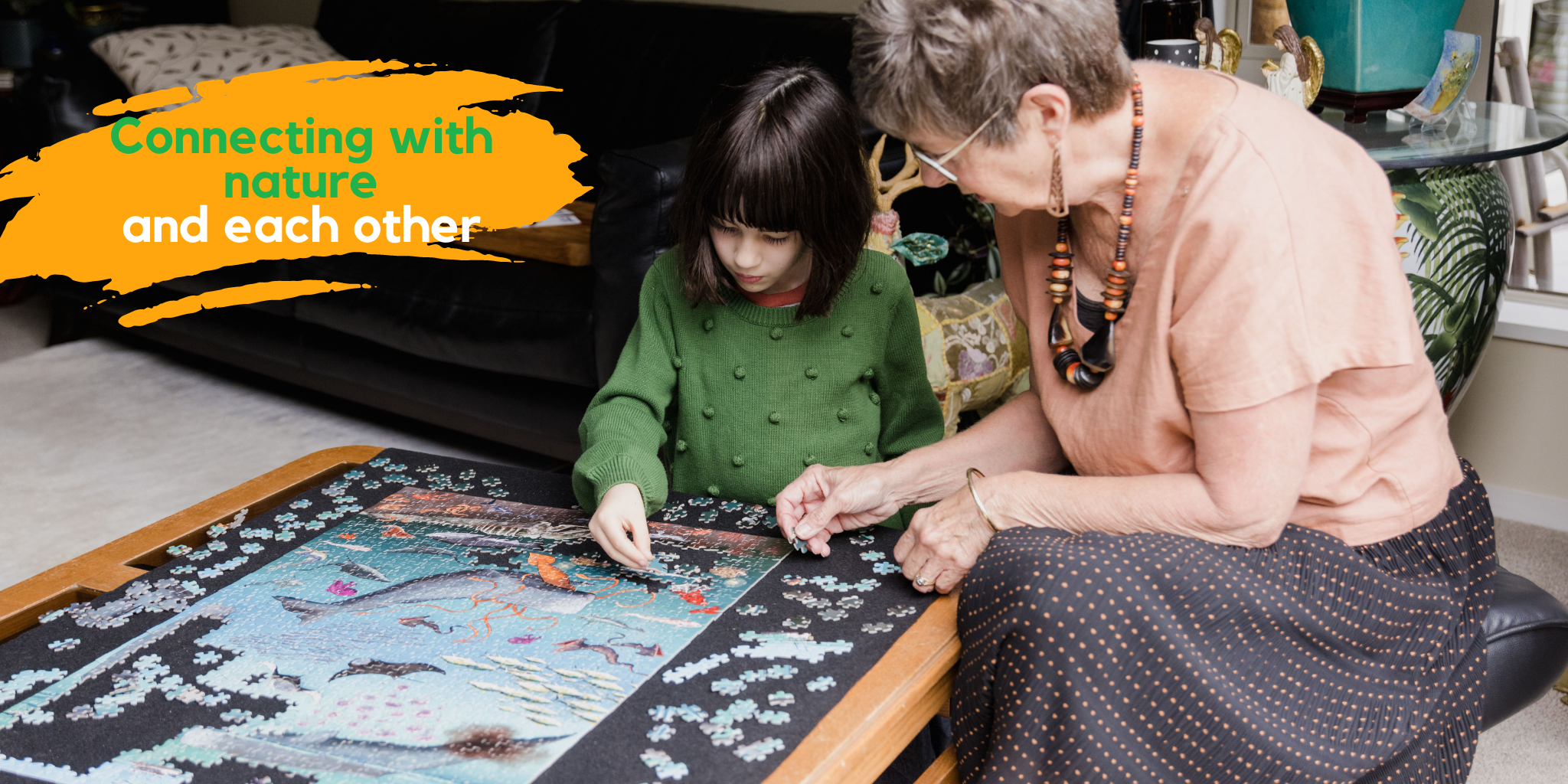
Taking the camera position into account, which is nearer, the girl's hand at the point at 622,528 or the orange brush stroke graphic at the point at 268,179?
the girl's hand at the point at 622,528

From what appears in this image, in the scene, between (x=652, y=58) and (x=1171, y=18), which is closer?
(x=1171, y=18)

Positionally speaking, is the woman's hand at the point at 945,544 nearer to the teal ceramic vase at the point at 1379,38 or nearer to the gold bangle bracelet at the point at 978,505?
the gold bangle bracelet at the point at 978,505

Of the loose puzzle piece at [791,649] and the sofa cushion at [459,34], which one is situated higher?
the sofa cushion at [459,34]

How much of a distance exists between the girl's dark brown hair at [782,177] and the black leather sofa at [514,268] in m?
0.90

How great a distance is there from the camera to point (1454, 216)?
1.80m

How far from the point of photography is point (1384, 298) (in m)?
0.99

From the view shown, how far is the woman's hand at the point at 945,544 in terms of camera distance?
3.50 feet

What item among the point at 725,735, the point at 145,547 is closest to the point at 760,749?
the point at 725,735

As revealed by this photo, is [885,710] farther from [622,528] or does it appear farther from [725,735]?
[622,528]

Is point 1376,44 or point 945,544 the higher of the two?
point 1376,44

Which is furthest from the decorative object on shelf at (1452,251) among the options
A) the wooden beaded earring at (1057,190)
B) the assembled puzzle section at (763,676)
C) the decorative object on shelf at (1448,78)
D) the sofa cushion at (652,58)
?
the sofa cushion at (652,58)

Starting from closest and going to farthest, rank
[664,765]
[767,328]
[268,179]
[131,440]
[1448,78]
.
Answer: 1. [664,765]
2. [767,328]
3. [1448,78]
4. [131,440]
5. [268,179]

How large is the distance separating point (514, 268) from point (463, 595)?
1734 mm

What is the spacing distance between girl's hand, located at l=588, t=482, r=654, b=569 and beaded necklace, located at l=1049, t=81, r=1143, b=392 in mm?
443
